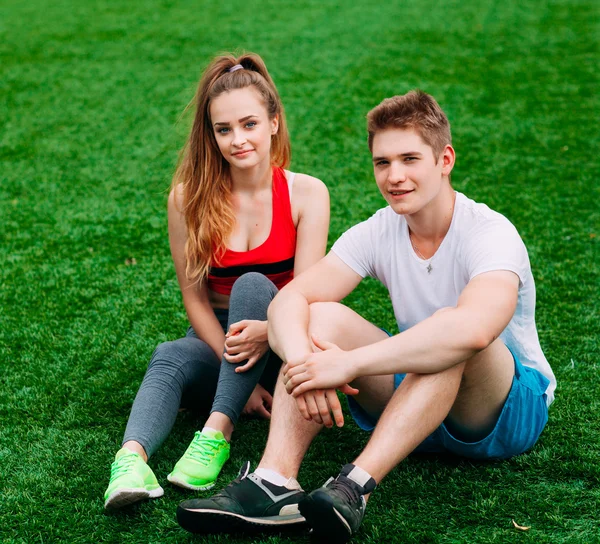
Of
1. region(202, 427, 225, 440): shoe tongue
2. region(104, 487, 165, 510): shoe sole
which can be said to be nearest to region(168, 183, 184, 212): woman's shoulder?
region(202, 427, 225, 440): shoe tongue

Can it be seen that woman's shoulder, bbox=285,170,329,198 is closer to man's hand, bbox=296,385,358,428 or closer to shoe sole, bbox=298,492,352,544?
man's hand, bbox=296,385,358,428

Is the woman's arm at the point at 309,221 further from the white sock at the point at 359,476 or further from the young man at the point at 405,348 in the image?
the white sock at the point at 359,476

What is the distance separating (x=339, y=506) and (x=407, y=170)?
102cm

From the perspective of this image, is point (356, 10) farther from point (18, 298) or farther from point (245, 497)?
point (245, 497)

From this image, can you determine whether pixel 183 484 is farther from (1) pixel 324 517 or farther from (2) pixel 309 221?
(2) pixel 309 221

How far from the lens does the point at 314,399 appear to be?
230 centimetres

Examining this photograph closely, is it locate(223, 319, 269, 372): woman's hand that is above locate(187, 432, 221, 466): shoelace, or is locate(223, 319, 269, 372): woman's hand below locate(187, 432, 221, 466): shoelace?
above

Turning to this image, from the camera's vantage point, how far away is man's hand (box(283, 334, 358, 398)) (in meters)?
2.26

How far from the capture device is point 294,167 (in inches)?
236

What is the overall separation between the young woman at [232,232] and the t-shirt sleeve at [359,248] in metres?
0.31

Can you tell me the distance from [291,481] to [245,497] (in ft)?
0.48

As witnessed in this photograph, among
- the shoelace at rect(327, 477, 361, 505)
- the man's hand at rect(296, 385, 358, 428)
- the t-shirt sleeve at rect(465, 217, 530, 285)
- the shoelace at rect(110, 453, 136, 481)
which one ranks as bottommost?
the shoelace at rect(110, 453, 136, 481)

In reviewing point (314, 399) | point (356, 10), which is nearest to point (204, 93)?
point (314, 399)

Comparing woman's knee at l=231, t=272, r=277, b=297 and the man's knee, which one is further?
woman's knee at l=231, t=272, r=277, b=297
